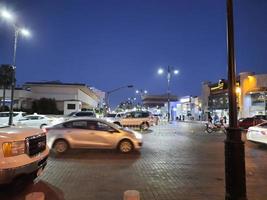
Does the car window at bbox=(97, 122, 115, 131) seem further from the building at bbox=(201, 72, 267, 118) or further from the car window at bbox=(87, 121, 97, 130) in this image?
the building at bbox=(201, 72, 267, 118)

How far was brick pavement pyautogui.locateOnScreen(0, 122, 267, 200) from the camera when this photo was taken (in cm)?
818

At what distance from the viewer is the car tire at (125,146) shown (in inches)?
612

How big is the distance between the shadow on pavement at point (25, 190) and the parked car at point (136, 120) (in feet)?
90.0

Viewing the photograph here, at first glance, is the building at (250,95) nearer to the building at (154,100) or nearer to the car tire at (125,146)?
the car tire at (125,146)

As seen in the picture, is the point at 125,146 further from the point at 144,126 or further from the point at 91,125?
the point at 144,126

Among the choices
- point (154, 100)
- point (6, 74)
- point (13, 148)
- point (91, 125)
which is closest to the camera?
point (13, 148)

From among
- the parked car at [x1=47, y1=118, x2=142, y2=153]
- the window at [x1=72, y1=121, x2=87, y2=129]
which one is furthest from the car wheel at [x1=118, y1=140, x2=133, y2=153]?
the window at [x1=72, y1=121, x2=87, y2=129]

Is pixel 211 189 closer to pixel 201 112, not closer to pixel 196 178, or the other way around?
pixel 196 178

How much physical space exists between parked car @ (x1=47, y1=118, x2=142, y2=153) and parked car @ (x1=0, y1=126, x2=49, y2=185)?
7292mm

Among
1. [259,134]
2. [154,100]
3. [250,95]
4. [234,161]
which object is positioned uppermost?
[154,100]

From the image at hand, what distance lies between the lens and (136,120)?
37.1m

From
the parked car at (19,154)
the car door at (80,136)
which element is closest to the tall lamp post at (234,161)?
the parked car at (19,154)

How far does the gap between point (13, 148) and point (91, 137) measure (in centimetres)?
829

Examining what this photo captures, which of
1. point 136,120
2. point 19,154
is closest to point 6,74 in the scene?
point 136,120
